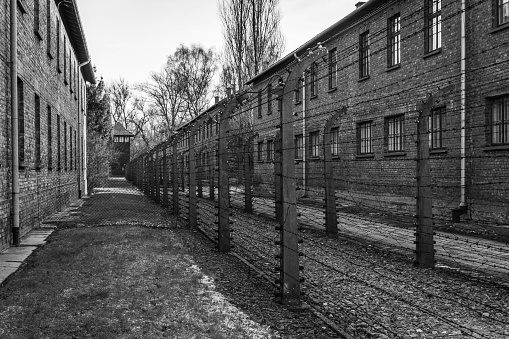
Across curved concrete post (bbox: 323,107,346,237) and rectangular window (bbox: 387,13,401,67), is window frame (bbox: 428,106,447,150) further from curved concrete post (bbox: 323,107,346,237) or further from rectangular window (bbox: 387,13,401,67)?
curved concrete post (bbox: 323,107,346,237)

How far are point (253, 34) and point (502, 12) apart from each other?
2355 centimetres

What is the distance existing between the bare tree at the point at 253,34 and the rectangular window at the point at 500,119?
74.2 feet

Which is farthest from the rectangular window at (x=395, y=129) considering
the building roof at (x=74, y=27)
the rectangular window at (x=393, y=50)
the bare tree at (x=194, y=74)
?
the bare tree at (x=194, y=74)

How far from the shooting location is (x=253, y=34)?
33500 millimetres

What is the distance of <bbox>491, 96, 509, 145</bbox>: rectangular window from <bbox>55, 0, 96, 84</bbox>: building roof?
42.8 ft

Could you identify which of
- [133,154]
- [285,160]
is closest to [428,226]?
[285,160]

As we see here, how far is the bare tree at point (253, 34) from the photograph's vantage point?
33344mm

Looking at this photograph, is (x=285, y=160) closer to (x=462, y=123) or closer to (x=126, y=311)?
(x=126, y=311)

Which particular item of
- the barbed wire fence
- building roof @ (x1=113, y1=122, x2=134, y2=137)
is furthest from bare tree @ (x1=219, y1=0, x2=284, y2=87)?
building roof @ (x1=113, y1=122, x2=134, y2=137)

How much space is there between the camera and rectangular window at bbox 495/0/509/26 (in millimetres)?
11195

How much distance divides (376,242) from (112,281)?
15.7 feet

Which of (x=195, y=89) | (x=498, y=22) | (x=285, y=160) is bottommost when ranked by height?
(x=285, y=160)

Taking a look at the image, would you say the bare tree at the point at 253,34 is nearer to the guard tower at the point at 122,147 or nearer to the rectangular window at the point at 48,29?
the rectangular window at the point at 48,29

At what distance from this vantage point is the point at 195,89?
4872cm
